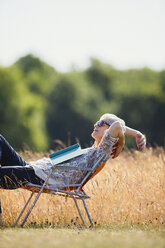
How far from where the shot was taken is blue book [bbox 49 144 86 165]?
163 inches

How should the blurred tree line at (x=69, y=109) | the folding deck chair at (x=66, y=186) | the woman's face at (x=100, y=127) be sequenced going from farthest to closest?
1. the blurred tree line at (x=69, y=109)
2. the woman's face at (x=100, y=127)
3. the folding deck chair at (x=66, y=186)

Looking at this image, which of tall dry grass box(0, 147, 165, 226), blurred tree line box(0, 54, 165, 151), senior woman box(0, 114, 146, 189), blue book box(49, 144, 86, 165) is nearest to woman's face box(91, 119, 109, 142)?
senior woman box(0, 114, 146, 189)

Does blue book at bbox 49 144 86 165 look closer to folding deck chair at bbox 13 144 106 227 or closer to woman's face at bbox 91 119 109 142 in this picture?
folding deck chair at bbox 13 144 106 227

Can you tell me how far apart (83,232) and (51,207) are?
3.09 ft

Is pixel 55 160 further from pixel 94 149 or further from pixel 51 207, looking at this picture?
pixel 51 207

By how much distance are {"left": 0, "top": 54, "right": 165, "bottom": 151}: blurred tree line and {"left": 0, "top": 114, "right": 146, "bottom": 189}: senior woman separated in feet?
68.5

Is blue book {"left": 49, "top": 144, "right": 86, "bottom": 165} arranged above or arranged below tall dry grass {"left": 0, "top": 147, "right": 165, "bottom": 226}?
above

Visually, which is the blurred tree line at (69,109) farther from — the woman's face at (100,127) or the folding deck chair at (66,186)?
the folding deck chair at (66,186)

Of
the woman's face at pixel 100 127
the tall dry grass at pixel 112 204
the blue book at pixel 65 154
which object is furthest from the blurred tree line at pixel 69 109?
the blue book at pixel 65 154

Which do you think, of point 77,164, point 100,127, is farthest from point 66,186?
point 100,127

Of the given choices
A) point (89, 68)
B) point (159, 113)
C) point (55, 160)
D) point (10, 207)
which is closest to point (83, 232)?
point (55, 160)

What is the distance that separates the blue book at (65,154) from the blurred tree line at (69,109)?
20.9 metres

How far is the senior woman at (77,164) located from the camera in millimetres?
4122

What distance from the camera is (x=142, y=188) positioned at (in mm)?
4910
